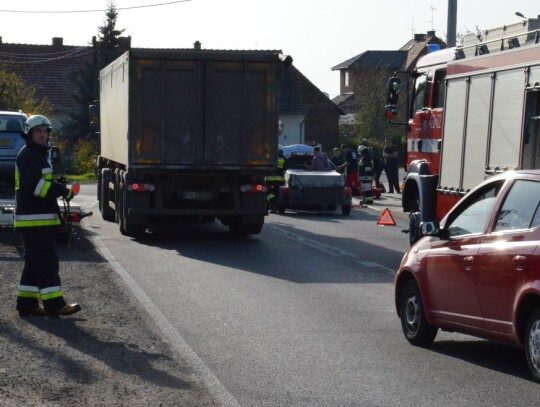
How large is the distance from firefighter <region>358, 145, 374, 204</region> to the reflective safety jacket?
20.6m

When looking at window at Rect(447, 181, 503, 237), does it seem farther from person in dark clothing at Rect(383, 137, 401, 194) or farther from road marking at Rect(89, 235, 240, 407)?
person in dark clothing at Rect(383, 137, 401, 194)

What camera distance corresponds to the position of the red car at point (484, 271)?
8188 mm

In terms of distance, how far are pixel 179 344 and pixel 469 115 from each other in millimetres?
7855

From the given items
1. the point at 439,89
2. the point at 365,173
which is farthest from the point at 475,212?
the point at 365,173

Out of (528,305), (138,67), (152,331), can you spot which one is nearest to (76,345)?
(152,331)

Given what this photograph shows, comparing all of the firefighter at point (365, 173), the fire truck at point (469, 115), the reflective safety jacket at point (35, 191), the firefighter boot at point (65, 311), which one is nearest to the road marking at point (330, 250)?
the fire truck at point (469, 115)

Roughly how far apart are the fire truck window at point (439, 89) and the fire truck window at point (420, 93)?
35 centimetres

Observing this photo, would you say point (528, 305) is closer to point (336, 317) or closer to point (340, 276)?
point (336, 317)

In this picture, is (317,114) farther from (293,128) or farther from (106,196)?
(106,196)

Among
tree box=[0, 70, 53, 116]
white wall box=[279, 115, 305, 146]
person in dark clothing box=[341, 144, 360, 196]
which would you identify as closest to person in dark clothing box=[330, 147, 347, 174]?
person in dark clothing box=[341, 144, 360, 196]

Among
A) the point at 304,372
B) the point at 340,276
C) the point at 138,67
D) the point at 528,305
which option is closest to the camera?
the point at 528,305

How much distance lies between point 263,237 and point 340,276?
6.29m

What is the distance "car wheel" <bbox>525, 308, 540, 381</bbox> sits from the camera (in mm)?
8047

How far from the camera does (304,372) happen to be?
28.7ft
